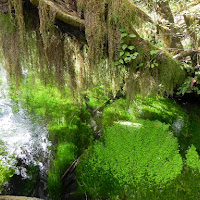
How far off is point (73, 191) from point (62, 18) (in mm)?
3179

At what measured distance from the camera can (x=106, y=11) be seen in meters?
2.43

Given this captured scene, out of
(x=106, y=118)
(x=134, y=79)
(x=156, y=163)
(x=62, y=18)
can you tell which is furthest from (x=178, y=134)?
(x=62, y=18)

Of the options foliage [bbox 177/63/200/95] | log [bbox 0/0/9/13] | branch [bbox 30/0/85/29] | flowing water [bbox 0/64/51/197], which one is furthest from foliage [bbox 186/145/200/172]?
log [bbox 0/0/9/13]

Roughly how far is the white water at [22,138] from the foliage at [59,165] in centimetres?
29

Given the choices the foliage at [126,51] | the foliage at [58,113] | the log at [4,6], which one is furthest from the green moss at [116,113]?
the log at [4,6]

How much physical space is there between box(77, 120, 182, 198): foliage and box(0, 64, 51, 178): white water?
993 mm

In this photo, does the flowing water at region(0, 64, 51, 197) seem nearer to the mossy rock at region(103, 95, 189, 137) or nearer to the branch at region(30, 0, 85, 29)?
the mossy rock at region(103, 95, 189, 137)

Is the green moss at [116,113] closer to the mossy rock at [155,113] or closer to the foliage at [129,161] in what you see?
the mossy rock at [155,113]

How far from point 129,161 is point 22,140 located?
238 cm

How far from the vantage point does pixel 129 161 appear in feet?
12.9

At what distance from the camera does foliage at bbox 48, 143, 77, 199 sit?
12.5 feet

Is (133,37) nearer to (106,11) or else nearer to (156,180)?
(106,11)

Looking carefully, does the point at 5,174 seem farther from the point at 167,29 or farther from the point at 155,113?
the point at 167,29

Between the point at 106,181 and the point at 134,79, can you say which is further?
the point at 106,181
